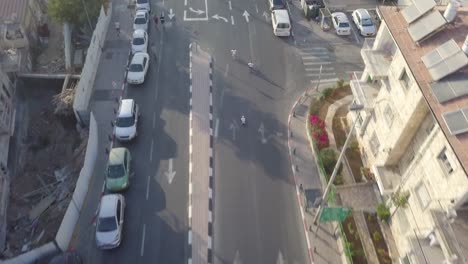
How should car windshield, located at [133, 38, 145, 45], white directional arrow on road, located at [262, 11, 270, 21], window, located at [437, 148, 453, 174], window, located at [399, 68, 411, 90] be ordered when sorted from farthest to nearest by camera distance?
white directional arrow on road, located at [262, 11, 270, 21] → car windshield, located at [133, 38, 145, 45] → window, located at [399, 68, 411, 90] → window, located at [437, 148, 453, 174]

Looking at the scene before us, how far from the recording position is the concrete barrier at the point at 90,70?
1477 inches

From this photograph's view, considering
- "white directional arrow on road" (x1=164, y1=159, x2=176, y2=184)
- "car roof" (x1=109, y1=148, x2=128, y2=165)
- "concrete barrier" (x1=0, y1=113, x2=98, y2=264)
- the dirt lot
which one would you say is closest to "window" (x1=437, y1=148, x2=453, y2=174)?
"white directional arrow on road" (x1=164, y1=159, x2=176, y2=184)

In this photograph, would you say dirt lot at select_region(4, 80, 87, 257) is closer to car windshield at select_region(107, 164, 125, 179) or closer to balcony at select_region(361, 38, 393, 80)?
car windshield at select_region(107, 164, 125, 179)

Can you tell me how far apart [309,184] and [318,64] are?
1683 centimetres

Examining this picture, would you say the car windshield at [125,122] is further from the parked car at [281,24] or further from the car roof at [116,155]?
the parked car at [281,24]

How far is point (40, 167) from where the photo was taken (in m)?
36.2

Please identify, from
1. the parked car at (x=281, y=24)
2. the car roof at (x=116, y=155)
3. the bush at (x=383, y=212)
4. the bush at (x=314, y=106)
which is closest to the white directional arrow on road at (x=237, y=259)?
the bush at (x=383, y=212)

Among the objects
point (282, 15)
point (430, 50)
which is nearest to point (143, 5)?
point (282, 15)

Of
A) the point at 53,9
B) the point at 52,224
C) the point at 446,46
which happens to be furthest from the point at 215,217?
the point at 53,9

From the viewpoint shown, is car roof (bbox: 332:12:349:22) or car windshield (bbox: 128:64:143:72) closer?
car windshield (bbox: 128:64:143:72)

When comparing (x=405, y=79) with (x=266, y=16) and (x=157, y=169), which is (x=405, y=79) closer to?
(x=157, y=169)

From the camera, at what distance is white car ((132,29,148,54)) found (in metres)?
45.0

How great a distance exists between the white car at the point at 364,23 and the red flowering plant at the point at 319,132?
55.7 ft

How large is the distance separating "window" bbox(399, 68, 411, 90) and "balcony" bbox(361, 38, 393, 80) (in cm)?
266
